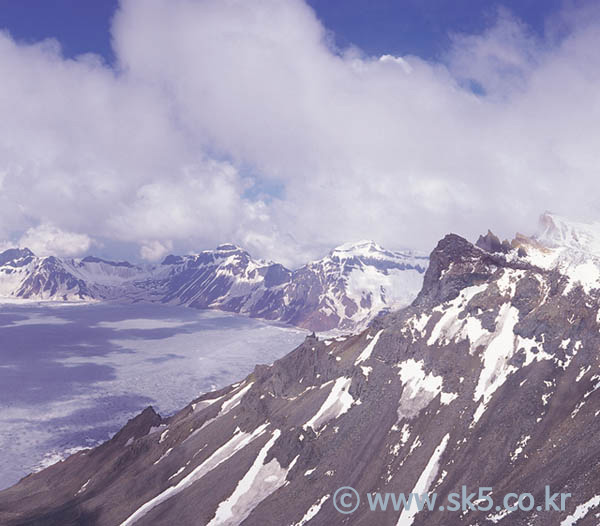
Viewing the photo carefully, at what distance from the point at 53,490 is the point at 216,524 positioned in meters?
70.9

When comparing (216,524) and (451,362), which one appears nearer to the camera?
(216,524)

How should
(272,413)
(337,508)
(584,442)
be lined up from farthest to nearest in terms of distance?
1. (272,413)
2. (337,508)
3. (584,442)

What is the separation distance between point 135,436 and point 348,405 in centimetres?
8960

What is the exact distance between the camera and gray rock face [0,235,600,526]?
3775 inches

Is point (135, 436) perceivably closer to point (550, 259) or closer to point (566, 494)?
point (566, 494)

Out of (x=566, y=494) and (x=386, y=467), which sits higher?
(x=566, y=494)

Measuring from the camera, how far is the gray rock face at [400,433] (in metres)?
95.9

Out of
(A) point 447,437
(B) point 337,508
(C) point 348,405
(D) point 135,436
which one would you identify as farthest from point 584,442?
(D) point 135,436

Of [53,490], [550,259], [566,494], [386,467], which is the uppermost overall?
[550,259]

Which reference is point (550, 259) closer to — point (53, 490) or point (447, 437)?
point (447, 437)

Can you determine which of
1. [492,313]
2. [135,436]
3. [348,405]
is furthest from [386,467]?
[135,436]

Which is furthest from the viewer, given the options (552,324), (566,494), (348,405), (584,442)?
(348,405)

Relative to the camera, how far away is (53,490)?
141 meters

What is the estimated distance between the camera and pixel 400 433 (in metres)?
119
